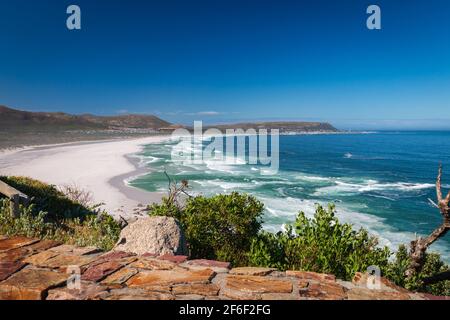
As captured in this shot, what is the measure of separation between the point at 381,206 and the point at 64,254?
3002cm

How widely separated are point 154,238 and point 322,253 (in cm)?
321

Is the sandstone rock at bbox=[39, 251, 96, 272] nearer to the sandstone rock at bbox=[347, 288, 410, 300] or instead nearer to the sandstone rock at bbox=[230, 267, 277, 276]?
the sandstone rock at bbox=[230, 267, 277, 276]

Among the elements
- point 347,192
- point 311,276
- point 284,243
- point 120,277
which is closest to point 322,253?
point 284,243

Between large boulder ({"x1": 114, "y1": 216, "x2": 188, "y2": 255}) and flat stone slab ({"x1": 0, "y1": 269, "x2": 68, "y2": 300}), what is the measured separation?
1.90 meters

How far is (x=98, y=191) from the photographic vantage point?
1166 inches

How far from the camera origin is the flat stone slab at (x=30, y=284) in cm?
357

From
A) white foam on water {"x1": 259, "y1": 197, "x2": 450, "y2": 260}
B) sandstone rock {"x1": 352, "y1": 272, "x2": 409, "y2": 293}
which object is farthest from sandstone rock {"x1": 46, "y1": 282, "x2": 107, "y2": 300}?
white foam on water {"x1": 259, "y1": 197, "x2": 450, "y2": 260}

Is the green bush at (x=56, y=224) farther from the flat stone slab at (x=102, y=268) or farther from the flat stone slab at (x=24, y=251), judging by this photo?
the flat stone slab at (x=102, y=268)

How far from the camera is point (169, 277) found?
409 centimetres

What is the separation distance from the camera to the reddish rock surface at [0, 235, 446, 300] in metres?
3.63

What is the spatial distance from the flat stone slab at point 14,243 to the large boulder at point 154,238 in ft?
4.71

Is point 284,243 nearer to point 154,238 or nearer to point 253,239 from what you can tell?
point 253,239
